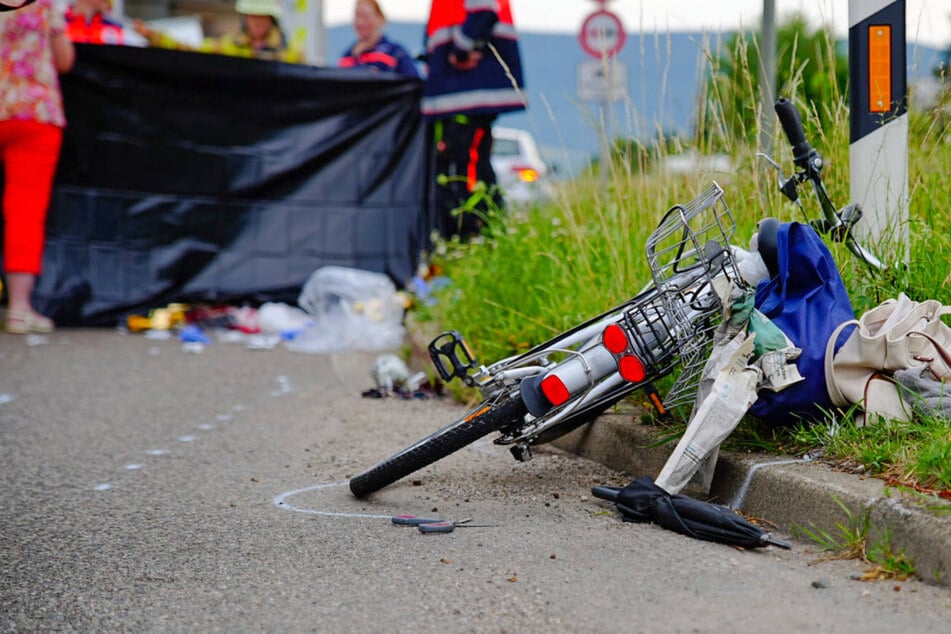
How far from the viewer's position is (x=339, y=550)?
3.09 meters

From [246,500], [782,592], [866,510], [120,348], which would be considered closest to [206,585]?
[246,500]

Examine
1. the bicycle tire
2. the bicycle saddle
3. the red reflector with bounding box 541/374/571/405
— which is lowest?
the bicycle tire

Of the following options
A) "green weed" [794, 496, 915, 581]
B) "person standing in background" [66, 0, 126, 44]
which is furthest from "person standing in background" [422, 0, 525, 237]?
"green weed" [794, 496, 915, 581]

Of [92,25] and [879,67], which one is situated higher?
[92,25]

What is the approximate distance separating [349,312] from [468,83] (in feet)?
6.00

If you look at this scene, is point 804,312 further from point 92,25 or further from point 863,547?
point 92,25

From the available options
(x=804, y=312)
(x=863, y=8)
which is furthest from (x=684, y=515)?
(x=863, y=8)

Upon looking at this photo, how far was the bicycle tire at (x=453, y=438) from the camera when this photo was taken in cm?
352

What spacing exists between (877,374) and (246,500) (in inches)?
78.9

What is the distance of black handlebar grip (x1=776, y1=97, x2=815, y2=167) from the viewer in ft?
11.7

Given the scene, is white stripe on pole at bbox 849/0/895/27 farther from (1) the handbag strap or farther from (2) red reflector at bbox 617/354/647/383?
(2) red reflector at bbox 617/354/647/383

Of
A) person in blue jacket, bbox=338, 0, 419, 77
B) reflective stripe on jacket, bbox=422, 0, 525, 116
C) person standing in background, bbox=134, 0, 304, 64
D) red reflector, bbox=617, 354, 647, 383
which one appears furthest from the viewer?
person standing in background, bbox=134, 0, 304, 64

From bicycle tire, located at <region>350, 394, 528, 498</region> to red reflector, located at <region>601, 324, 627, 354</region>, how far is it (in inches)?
14.0

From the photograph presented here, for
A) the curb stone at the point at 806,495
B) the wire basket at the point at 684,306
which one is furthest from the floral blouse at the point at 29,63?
the wire basket at the point at 684,306
